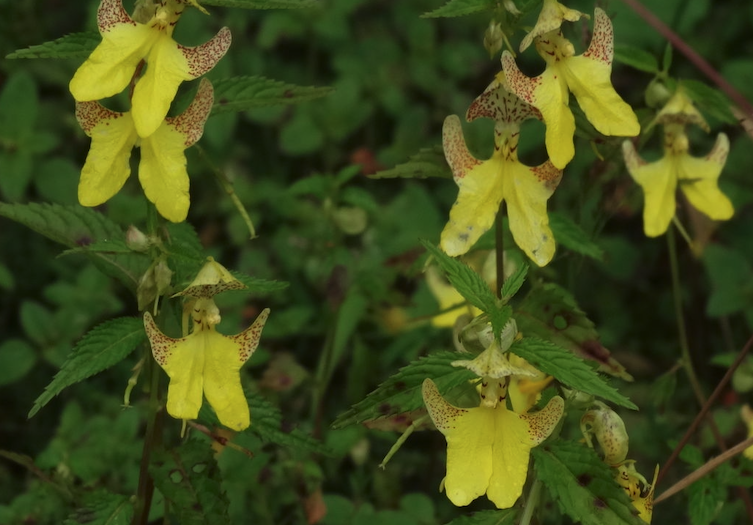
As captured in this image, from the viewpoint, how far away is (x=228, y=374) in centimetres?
111

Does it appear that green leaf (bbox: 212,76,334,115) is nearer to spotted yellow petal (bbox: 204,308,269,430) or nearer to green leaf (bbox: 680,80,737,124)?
spotted yellow petal (bbox: 204,308,269,430)

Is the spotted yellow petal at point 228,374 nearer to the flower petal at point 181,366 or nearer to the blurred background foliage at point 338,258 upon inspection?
the flower petal at point 181,366

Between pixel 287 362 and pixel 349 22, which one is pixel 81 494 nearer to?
pixel 287 362

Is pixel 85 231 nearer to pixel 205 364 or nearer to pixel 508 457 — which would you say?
pixel 205 364

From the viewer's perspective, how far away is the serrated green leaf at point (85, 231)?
124 centimetres

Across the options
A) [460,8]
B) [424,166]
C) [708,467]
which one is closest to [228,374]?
[424,166]

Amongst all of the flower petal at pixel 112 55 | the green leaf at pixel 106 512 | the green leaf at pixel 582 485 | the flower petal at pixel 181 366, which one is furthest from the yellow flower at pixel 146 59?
the green leaf at pixel 582 485

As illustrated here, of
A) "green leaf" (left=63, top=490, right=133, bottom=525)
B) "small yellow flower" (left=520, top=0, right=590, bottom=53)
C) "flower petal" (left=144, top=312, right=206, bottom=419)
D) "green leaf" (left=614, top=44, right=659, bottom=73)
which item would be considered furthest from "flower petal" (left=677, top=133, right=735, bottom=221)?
"green leaf" (left=63, top=490, right=133, bottom=525)

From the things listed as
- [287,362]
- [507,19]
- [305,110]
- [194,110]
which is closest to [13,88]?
[305,110]

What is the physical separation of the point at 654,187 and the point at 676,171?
2.5 inches

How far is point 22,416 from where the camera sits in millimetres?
2031

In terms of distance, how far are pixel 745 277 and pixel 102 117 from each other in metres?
1.50

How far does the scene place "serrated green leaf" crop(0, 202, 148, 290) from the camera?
1.24 meters

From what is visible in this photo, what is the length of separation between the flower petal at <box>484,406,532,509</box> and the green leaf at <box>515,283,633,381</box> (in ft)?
0.65
